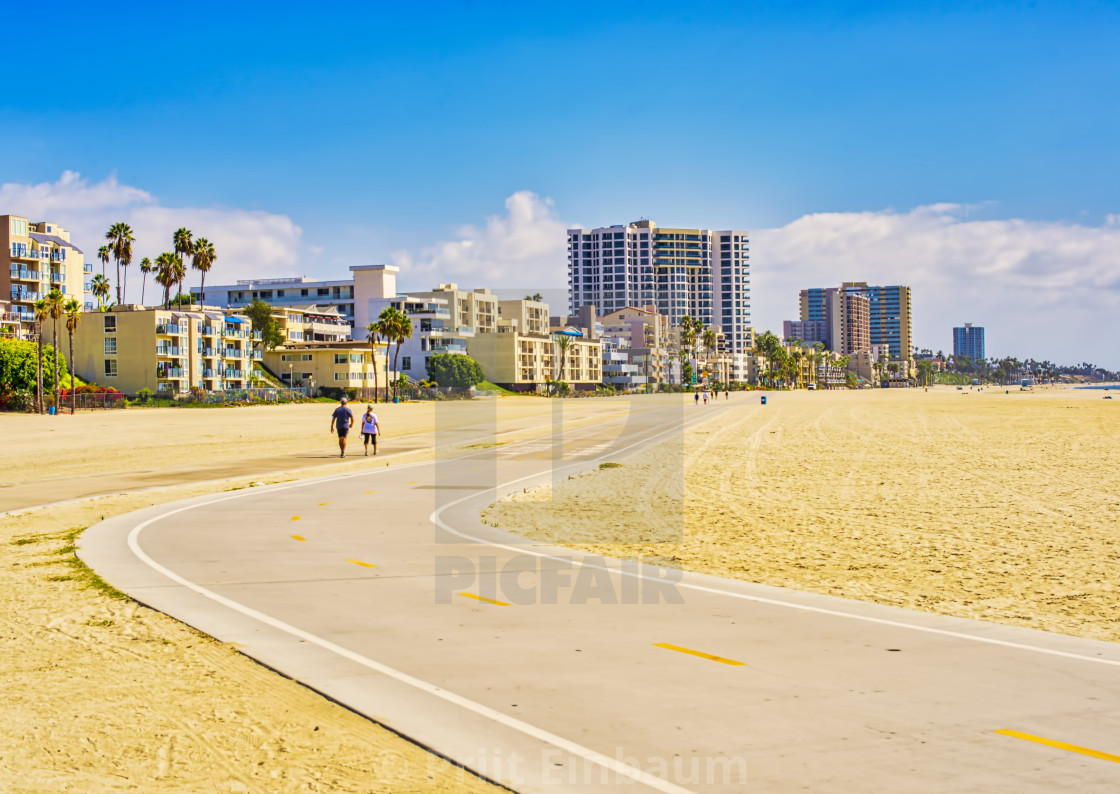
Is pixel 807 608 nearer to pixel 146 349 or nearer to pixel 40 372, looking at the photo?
pixel 40 372

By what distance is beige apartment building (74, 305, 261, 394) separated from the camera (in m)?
86.7

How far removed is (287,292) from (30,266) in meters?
52.3

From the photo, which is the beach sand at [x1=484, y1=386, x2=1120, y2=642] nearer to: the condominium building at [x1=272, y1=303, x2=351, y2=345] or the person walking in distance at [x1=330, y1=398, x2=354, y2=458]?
the person walking in distance at [x1=330, y1=398, x2=354, y2=458]

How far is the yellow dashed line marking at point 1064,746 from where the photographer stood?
504 centimetres

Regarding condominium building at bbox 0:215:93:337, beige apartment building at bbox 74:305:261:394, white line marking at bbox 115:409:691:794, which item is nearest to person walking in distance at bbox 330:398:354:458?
white line marking at bbox 115:409:691:794

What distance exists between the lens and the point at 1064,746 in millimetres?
5191

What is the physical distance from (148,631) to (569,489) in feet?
45.1

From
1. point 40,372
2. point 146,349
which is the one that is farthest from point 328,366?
point 40,372

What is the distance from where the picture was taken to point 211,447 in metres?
37.4

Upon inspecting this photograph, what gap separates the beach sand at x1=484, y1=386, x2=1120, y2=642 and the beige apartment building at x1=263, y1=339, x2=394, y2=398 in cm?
7848

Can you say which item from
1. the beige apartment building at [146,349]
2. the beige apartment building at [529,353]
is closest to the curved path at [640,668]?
the beige apartment building at [146,349]

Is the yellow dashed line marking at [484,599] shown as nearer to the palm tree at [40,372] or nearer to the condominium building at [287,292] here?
the palm tree at [40,372]

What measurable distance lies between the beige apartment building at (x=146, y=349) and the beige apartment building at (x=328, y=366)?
47.1 ft

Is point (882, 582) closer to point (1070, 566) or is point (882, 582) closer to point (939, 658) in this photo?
point (1070, 566)
